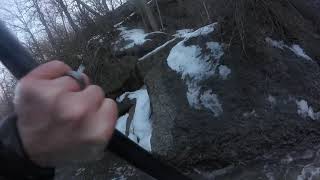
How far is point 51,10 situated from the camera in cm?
1722

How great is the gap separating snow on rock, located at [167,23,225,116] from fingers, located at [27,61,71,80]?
5.30m

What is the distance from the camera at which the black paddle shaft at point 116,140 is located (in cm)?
72

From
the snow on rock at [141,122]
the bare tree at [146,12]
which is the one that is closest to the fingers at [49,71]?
the snow on rock at [141,122]

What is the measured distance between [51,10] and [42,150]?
1715 centimetres

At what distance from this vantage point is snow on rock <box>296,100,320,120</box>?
5820 millimetres

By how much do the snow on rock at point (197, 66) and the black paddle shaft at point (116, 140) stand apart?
519 cm

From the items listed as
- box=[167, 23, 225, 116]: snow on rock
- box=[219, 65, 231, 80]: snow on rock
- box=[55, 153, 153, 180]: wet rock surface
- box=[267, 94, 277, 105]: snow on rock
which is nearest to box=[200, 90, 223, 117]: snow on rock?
box=[167, 23, 225, 116]: snow on rock

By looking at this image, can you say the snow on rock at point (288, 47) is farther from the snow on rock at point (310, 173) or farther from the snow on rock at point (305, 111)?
the snow on rock at point (310, 173)

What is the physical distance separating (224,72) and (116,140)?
5578 millimetres

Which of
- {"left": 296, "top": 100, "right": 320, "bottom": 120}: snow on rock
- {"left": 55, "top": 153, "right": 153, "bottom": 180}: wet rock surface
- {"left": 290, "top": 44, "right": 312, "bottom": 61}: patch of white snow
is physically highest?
{"left": 290, "top": 44, "right": 312, "bottom": 61}: patch of white snow

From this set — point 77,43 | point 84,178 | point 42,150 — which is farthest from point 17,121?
point 77,43

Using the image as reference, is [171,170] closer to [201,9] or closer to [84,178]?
[84,178]

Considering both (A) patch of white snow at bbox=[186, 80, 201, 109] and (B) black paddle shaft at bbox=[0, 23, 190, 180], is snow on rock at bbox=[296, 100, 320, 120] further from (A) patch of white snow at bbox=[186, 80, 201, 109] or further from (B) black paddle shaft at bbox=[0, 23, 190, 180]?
(B) black paddle shaft at bbox=[0, 23, 190, 180]

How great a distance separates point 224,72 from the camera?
6305 millimetres
